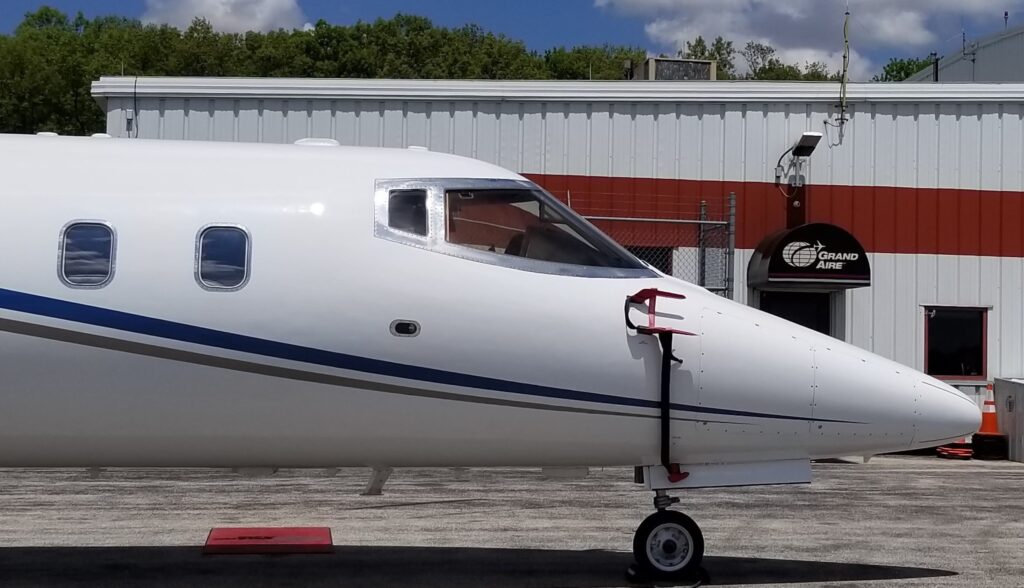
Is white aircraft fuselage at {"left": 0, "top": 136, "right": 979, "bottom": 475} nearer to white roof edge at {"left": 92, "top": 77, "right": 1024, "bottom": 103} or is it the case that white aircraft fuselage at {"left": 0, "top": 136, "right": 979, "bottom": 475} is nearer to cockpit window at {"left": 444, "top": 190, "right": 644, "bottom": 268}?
cockpit window at {"left": 444, "top": 190, "right": 644, "bottom": 268}

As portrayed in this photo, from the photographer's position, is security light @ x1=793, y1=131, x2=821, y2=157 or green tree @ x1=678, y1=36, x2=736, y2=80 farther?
green tree @ x1=678, y1=36, x2=736, y2=80

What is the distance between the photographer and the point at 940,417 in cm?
751

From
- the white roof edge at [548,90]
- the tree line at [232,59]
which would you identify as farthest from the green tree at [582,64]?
the white roof edge at [548,90]

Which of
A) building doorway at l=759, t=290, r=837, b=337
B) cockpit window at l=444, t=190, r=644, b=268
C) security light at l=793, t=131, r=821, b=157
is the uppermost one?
security light at l=793, t=131, r=821, b=157

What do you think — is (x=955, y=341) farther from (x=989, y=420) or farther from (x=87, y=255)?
(x=87, y=255)

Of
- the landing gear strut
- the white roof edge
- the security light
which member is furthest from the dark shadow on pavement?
the security light

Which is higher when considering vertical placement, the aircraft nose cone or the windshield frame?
the windshield frame

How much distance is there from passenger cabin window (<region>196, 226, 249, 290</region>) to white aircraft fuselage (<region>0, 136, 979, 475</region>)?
41 millimetres

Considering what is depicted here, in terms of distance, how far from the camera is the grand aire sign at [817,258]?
17.8m

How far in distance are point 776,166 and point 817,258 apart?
1.88 m

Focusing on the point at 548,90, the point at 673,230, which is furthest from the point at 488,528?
the point at 548,90

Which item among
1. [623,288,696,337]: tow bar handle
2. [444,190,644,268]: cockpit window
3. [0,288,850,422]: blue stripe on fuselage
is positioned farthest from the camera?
[444,190,644,268]: cockpit window

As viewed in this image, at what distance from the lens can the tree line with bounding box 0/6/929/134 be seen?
67875mm

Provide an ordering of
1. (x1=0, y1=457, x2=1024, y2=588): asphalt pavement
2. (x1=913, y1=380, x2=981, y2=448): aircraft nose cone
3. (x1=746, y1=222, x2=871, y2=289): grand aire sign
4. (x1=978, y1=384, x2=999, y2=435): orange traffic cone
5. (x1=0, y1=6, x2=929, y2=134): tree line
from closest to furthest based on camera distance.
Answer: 1. (x1=913, y1=380, x2=981, y2=448): aircraft nose cone
2. (x1=0, y1=457, x2=1024, y2=588): asphalt pavement
3. (x1=746, y1=222, x2=871, y2=289): grand aire sign
4. (x1=978, y1=384, x2=999, y2=435): orange traffic cone
5. (x1=0, y1=6, x2=929, y2=134): tree line
